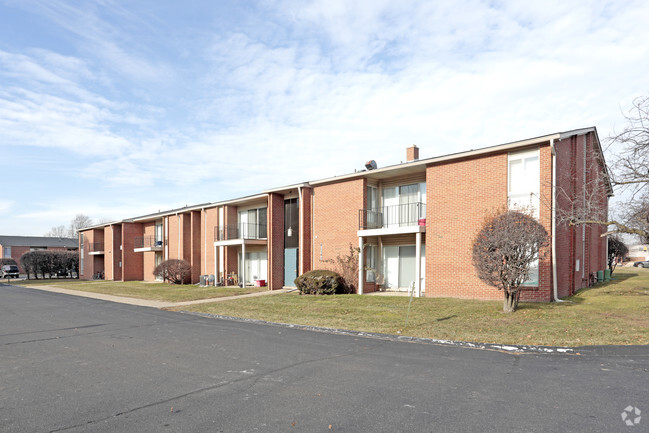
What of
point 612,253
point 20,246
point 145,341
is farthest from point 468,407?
point 20,246

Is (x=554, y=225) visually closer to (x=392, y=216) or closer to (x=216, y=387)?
(x=392, y=216)

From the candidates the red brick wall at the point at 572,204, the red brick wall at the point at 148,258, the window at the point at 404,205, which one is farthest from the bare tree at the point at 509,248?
the red brick wall at the point at 148,258

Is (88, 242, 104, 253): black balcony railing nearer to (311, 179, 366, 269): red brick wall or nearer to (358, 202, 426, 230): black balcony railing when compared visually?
(311, 179, 366, 269): red brick wall

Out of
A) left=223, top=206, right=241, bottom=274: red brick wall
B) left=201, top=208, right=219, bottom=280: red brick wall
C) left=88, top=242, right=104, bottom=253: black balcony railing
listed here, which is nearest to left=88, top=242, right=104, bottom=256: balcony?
left=88, top=242, right=104, bottom=253: black balcony railing

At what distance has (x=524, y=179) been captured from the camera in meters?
15.1

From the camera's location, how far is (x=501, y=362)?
7.33 m

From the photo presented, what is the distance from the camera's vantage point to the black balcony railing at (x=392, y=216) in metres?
19.8

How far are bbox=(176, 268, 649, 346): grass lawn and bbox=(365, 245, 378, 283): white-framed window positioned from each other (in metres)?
3.05

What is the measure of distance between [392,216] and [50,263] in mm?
45407

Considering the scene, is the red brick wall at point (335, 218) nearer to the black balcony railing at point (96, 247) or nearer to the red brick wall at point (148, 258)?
the red brick wall at point (148, 258)

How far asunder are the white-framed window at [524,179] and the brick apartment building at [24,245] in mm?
72984

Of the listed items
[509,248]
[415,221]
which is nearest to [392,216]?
[415,221]

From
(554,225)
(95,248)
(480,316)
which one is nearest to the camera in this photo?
(480,316)

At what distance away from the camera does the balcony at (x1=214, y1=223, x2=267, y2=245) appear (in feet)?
92.8
